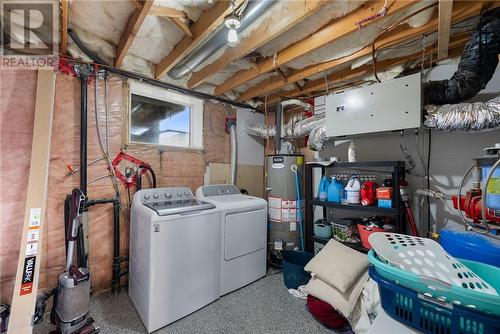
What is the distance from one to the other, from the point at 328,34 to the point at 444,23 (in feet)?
2.41

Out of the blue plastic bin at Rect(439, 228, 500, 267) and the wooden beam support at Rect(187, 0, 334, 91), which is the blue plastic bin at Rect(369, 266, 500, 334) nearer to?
the blue plastic bin at Rect(439, 228, 500, 267)

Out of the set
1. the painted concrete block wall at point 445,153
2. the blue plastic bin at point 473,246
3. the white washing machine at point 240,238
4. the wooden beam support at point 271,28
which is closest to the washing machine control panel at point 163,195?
the white washing machine at point 240,238

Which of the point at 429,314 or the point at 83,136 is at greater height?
the point at 83,136

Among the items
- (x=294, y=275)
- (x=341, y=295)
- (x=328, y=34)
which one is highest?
(x=328, y=34)

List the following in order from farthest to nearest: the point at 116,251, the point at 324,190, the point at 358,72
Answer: the point at 324,190 → the point at 358,72 → the point at 116,251

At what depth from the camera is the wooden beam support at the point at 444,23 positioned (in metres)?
1.29

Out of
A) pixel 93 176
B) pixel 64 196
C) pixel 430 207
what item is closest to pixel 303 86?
pixel 430 207

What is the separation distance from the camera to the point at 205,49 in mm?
1913

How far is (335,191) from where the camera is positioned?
2.36 m

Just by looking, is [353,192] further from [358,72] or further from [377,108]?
[358,72]

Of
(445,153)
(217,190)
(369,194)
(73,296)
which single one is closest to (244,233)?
(217,190)

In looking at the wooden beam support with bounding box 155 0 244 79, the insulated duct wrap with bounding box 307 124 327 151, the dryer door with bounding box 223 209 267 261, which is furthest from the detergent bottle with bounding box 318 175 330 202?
the wooden beam support with bounding box 155 0 244 79

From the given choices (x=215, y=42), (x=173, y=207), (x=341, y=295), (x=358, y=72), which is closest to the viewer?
(x=341, y=295)

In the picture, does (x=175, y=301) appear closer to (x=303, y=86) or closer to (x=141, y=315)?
(x=141, y=315)
